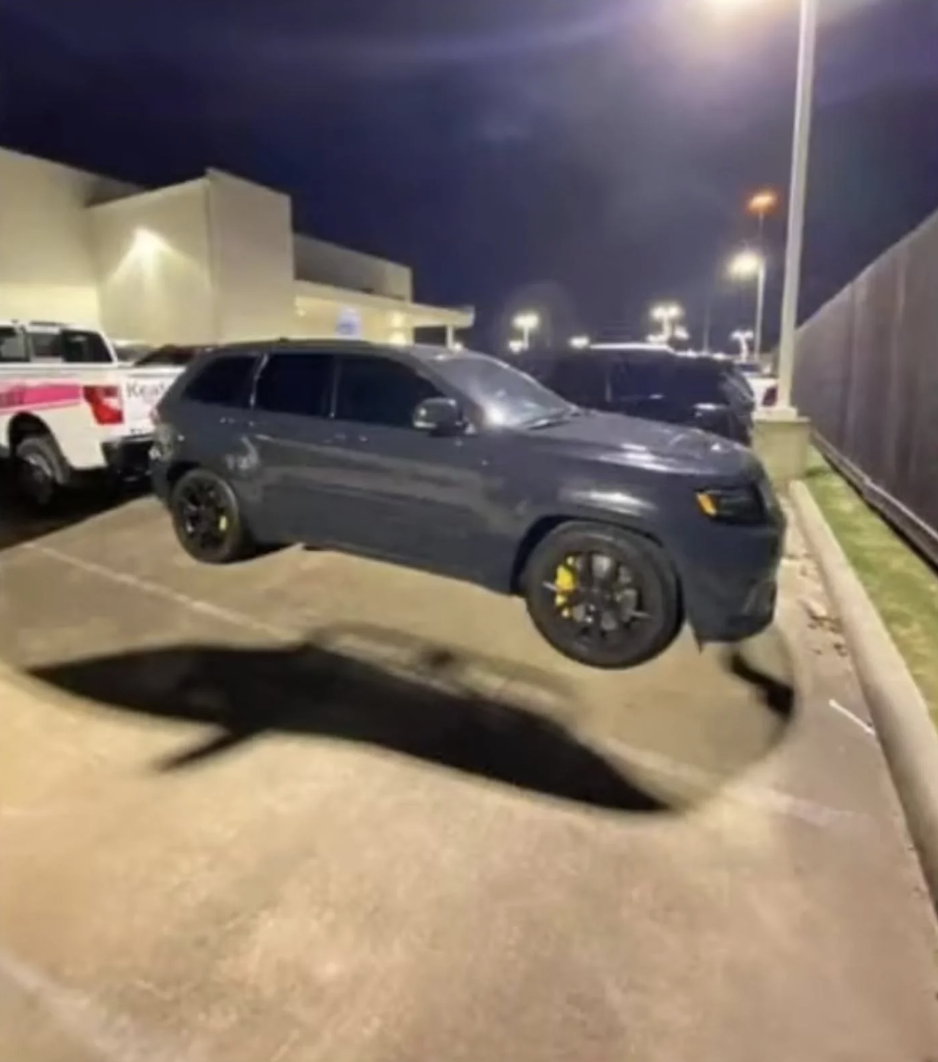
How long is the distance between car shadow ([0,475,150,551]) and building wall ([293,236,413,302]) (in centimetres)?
2387

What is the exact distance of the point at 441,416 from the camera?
500 centimetres

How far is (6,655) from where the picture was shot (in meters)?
4.79

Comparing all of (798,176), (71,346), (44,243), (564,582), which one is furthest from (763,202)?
(564,582)

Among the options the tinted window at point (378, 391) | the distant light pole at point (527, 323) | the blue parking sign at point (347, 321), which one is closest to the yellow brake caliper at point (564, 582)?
the tinted window at point (378, 391)

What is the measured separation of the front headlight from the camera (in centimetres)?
441

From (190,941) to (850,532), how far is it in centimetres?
753

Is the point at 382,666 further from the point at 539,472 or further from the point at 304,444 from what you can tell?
the point at 304,444

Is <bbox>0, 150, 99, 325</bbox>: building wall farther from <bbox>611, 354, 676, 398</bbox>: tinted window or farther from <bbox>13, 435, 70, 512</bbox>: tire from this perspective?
<bbox>611, 354, 676, 398</bbox>: tinted window

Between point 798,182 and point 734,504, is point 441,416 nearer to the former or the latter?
point 734,504

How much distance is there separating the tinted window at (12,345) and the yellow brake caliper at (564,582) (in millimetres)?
9193

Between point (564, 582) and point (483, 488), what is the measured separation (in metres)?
0.74

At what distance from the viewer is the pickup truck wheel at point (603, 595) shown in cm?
457

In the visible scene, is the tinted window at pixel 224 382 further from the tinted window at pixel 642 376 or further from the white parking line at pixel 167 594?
the tinted window at pixel 642 376

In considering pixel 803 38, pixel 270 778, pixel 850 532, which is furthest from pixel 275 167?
pixel 270 778
